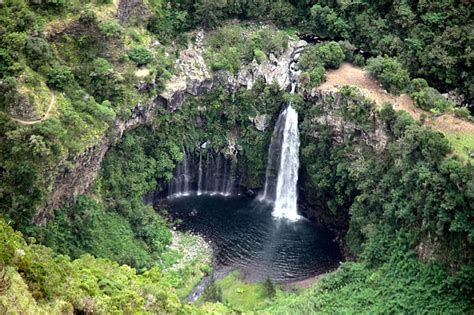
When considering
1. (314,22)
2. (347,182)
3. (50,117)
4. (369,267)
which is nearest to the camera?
(50,117)

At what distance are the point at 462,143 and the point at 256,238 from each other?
14.5m

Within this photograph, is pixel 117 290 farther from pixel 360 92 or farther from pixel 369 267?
pixel 360 92

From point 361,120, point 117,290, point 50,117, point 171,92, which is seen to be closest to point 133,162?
point 171,92

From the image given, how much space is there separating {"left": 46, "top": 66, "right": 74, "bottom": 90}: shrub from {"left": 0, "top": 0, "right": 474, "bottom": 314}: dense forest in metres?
0.10

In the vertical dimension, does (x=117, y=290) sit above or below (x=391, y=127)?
below

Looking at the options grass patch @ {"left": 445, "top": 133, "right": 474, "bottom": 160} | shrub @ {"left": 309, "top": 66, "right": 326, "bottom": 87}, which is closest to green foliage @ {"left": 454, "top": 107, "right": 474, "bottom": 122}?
grass patch @ {"left": 445, "top": 133, "right": 474, "bottom": 160}

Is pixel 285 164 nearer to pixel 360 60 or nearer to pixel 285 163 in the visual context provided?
pixel 285 163

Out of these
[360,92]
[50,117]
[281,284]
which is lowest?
[281,284]

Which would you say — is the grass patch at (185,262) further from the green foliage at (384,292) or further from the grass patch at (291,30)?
the grass patch at (291,30)

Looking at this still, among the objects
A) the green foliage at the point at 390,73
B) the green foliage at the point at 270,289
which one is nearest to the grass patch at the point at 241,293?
the green foliage at the point at 270,289

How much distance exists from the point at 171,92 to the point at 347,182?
13.4m

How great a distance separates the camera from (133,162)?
42.6 m

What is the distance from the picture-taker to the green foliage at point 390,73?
41.8 meters

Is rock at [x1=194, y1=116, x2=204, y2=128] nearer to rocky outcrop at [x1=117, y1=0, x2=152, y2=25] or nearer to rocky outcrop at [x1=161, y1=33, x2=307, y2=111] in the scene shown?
rocky outcrop at [x1=161, y1=33, x2=307, y2=111]
